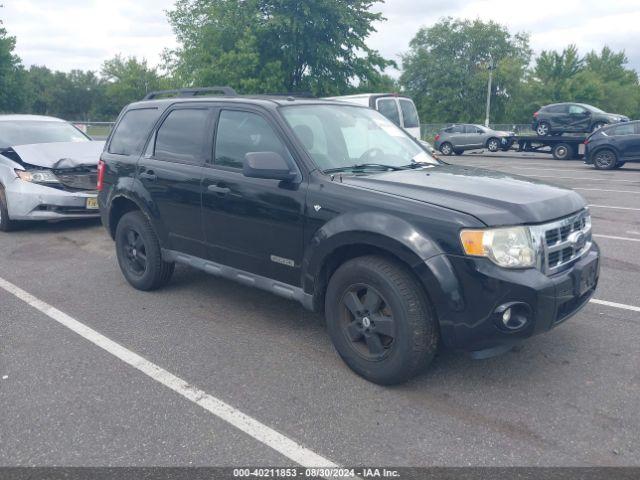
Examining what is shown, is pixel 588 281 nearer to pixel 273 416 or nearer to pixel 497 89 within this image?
pixel 273 416

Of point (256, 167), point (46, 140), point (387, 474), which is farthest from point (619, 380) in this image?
point (46, 140)

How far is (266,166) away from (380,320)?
1.26m

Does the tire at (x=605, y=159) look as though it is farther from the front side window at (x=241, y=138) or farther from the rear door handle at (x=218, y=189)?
the rear door handle at (x=218, y=189)

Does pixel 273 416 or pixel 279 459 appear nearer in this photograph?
pixel 279 459

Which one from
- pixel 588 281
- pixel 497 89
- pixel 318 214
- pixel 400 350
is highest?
pixel 497 89

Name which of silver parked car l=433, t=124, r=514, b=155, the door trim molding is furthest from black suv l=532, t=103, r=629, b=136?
the door trim molding

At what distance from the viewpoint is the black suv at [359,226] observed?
10.4 feet

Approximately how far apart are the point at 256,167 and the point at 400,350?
1503mm

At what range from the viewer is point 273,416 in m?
3.20

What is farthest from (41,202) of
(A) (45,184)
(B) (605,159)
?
(B) (605,159)

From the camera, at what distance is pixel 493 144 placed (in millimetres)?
26000

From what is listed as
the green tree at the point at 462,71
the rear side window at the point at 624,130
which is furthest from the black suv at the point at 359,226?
the green tree at the point at 462,71

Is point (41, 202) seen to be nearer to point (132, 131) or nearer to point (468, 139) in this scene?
point (132, 131)

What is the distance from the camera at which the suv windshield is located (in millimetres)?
4102
